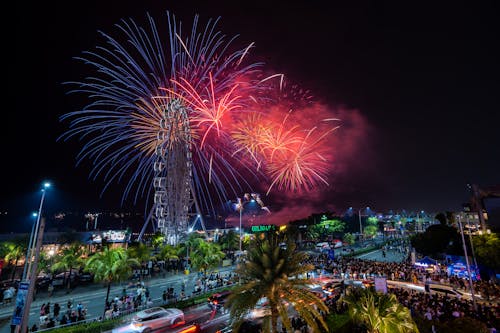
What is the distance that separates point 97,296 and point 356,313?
3192cm

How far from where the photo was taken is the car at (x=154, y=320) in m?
19.4

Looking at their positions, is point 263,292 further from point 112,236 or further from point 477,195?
point 112,236

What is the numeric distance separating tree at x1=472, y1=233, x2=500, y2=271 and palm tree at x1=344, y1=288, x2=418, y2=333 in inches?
1313

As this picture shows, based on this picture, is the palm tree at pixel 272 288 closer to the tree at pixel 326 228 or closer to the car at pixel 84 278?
the car at pixel 84 278

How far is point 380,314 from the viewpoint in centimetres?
1401

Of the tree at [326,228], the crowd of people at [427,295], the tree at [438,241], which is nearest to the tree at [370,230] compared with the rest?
the tree at [326,228]

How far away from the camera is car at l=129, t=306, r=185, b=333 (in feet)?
63.6

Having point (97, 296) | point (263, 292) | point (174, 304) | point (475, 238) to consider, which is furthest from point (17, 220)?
point (475, 238)

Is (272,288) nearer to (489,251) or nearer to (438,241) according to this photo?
(489,251)

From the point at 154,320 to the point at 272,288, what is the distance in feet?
38.9

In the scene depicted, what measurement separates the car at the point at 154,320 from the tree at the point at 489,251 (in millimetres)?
40696

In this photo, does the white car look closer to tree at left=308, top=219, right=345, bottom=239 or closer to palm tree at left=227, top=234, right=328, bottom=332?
palm tree at left=227, top=234, right=328, bottom=332

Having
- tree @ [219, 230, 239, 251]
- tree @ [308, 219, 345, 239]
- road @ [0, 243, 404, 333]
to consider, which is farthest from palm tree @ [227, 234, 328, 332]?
tree @ [308, 219, 345, 239]

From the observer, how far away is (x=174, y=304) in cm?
2667
